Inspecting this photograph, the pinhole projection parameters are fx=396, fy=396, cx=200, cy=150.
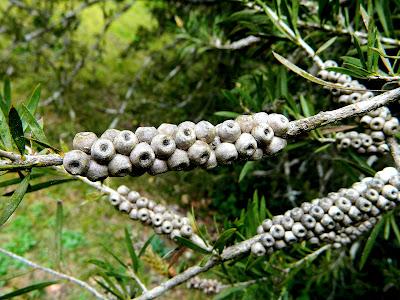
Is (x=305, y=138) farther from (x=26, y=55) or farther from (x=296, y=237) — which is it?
(x=26, y=55)

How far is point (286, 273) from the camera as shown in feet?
3.25

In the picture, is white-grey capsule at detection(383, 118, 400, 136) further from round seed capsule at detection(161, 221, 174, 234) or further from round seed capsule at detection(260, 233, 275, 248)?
round seed capsule at detection(161, 221, 174, 234)

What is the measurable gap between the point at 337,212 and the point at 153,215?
1.17 feet

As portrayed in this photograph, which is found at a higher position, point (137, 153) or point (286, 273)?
point (137, 153)

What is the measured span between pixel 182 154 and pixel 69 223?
2.36 m

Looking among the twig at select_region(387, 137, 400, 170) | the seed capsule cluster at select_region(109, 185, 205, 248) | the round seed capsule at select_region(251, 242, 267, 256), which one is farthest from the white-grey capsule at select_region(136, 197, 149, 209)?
the twig at select_region(387, 137, 400, 170)

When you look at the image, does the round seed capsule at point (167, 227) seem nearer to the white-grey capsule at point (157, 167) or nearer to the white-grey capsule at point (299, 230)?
the white-grey capsule at point (299, 230)

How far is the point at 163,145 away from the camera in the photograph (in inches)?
16.2

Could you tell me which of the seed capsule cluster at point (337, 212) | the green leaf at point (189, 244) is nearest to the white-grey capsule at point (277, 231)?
the seed capsule cluster at point (337, 212)

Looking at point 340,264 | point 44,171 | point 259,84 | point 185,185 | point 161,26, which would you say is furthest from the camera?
point 185,185

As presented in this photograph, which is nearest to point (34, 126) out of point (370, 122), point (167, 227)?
point (167, 227)

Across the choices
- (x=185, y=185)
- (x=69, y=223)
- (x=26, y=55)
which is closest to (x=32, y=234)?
(x=69, y=223)

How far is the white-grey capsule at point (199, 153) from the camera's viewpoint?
0.42 meters

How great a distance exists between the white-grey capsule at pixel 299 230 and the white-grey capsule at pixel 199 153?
27cm
